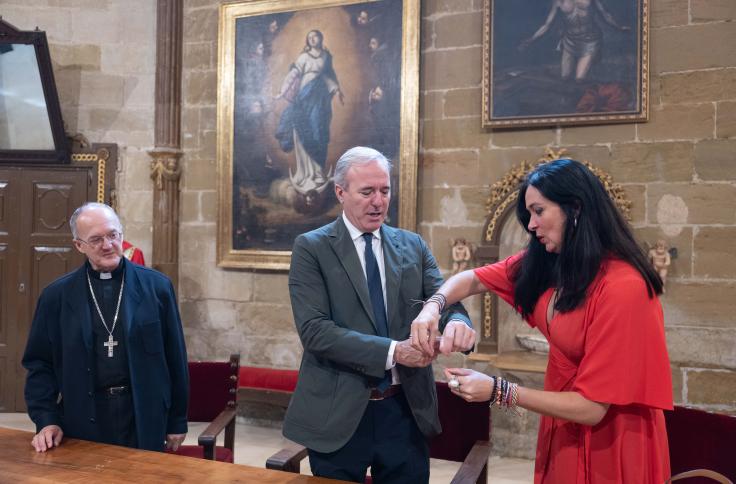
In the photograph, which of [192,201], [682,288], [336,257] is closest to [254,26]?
[192,201]

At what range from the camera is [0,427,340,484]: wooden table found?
7.28ft

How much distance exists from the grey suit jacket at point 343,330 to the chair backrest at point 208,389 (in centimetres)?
147

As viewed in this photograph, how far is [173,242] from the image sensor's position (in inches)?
281

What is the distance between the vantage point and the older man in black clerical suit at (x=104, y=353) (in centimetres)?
295

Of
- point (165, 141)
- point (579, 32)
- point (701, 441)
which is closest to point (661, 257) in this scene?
point (579, 32)

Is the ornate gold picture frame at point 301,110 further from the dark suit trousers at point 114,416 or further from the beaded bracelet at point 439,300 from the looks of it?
the beaded bracelet at point 439,300

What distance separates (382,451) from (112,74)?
19.5 ft

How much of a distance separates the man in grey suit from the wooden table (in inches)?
9.1

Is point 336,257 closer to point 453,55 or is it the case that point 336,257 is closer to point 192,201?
point 453,55

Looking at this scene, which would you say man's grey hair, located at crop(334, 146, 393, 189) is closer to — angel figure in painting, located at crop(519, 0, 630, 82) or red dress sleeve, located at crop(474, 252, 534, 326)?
red dress sleeve, located at crop(474, 252, 534, 326)

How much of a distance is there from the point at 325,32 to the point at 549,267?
4.70 metres

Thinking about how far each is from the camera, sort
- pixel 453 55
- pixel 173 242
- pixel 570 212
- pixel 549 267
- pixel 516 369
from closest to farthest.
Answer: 1. pixel 570 212
2. pixel 549 267
3. pixel 516 369
4. pixel 453 55
5. pixel 173 242

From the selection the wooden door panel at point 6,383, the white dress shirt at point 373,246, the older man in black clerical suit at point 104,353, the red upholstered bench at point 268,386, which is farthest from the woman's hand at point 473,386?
the wooden door panel at point 6,383

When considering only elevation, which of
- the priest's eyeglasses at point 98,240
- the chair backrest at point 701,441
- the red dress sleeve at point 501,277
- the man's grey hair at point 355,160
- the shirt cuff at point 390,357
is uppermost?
the man's grey hair at point 355,160
